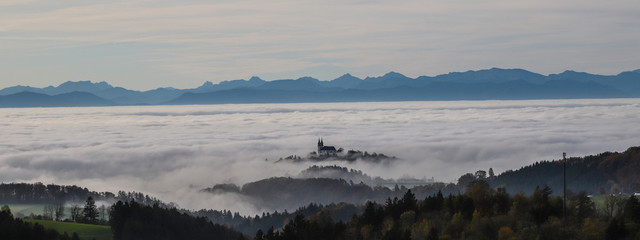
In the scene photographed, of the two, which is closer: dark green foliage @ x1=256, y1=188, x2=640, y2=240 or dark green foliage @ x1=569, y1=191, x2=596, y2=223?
Result: dark green foliage @ x1=256, y1=188, x2=640, y2=240

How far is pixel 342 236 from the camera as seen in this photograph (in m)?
114

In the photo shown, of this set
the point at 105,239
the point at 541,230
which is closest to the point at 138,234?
the point at 105,239

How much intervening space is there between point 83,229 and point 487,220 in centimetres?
8419

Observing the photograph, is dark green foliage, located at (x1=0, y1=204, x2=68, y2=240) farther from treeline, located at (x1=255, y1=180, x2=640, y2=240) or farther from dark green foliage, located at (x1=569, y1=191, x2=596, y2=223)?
dark green foliage, located at (x1=569, y1=191, x2=596, y2=223)

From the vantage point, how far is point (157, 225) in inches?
6506

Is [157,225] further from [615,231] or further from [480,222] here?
[615,231]

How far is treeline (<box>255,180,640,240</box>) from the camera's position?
82562mm

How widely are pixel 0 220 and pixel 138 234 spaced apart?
107 feet

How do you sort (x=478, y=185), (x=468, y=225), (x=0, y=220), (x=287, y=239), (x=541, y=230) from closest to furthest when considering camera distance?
(x=541, y=230) → (x=468, y=225) → (x=287, y=239) → (x=478, y=185) → (x=0, y=220)

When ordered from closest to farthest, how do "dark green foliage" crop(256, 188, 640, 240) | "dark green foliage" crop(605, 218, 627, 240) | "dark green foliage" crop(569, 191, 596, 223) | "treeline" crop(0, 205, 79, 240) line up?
"dark green foliage" crop(605, 218, 627, 240)
"dark green foliage" crop(256, 188, 640, 240)
"dark green foliage" crop(569, 191, 596, 223)
"treeline" crop(0, 205, 79, 240)

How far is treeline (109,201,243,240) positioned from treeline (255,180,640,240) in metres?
46.8

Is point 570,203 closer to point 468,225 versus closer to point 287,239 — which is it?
point 468,225

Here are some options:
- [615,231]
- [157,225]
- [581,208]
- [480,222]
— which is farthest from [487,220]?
[157,225]

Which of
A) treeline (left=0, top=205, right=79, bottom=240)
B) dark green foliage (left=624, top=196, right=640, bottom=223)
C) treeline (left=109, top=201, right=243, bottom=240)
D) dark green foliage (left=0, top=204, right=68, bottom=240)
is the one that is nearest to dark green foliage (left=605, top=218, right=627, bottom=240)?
dark green foliage (left=624, top=196, right=640, bottom=223)
